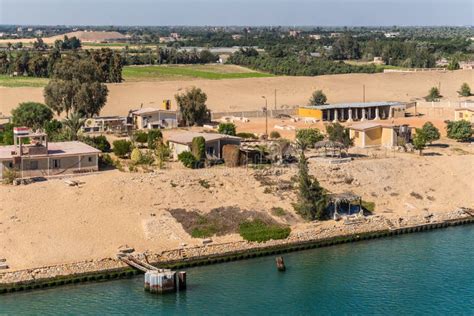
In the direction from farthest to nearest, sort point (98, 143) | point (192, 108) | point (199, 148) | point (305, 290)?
point (192, 108), point (98, 143), point (199, 148), point (305, 290)

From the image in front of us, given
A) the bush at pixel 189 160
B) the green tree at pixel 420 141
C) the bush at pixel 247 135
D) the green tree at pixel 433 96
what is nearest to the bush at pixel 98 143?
the bush at pixel 189 160

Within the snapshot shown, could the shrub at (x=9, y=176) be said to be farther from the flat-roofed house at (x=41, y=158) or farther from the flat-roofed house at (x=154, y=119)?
the flat-roofed house at (x=154, y=119)

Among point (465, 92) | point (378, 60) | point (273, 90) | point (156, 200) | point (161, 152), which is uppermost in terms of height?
point (378, 60)

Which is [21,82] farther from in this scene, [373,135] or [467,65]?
[467,65]

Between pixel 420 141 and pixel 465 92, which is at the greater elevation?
pixel 465 92

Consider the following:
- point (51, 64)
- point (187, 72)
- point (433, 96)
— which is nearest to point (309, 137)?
point (433, 96)

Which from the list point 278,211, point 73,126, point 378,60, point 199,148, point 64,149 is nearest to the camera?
point 278,211

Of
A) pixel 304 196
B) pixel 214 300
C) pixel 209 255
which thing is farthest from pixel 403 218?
pixel 214 300
